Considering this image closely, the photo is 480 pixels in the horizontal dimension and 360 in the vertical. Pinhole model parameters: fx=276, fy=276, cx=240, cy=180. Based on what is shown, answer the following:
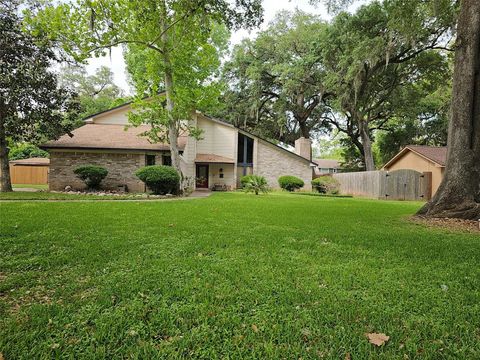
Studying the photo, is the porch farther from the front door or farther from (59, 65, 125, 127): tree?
(59, 65, 125, 127): tree

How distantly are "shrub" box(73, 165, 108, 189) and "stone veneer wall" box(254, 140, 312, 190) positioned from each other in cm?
1141

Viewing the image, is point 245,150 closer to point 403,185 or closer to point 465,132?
point 403,185

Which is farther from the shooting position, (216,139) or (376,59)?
(216,139)

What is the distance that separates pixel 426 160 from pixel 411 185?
209 cm

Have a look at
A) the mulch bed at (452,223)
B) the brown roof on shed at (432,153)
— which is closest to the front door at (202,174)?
the brown roof on shed at (432,153)

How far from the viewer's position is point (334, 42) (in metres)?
20.1

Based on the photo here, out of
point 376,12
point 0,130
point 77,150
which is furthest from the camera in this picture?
point 376,12

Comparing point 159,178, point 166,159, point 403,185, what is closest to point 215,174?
point 166,159

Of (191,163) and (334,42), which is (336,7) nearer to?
(334,42)

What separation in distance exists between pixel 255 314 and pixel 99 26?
1333cm

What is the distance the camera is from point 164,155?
17.5m

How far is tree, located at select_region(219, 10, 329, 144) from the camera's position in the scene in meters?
23.1

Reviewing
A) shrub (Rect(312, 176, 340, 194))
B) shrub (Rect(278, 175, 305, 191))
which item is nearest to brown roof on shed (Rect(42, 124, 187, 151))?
shrub (Rect(278, 175, 305, 191))

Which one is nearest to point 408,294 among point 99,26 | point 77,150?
point 99,26
